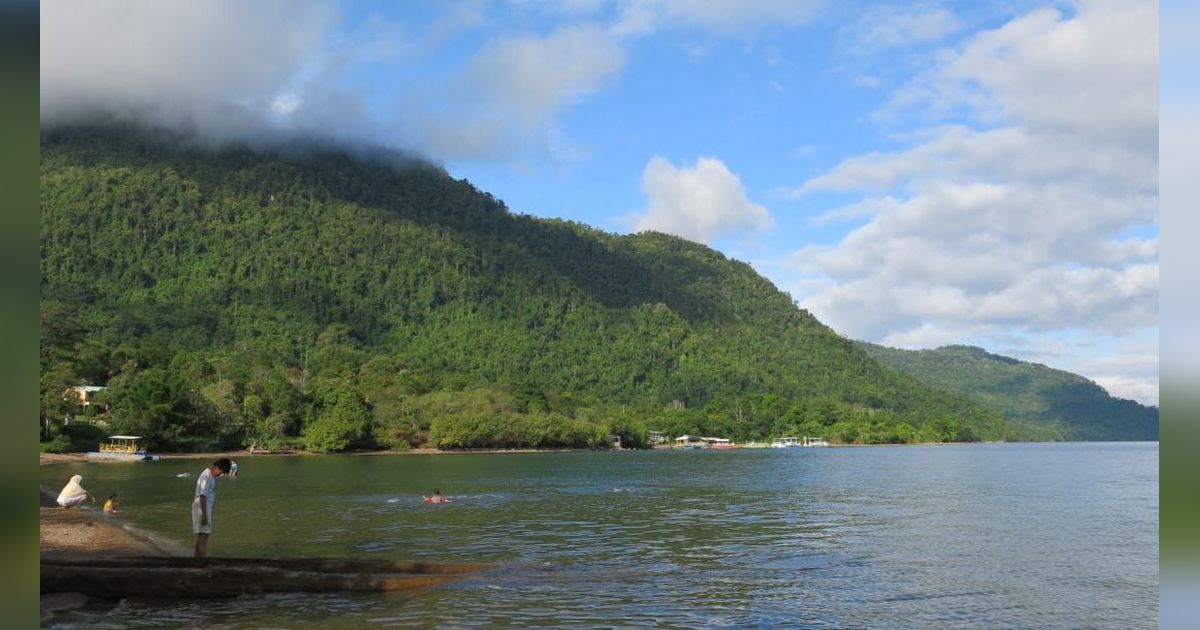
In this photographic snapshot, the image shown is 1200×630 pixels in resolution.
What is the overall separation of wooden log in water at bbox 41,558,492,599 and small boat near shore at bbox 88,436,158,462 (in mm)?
85529

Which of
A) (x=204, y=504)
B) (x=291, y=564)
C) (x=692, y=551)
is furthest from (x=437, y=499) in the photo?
(x=291, y=564)

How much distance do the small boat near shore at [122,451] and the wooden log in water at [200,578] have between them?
85529 mm

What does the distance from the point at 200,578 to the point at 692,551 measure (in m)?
15.8

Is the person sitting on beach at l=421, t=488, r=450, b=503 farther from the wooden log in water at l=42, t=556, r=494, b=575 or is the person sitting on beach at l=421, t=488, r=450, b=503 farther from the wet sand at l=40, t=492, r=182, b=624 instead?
the wooden log in water at l=42, t=556, r=494, b=575

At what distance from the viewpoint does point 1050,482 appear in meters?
69.4

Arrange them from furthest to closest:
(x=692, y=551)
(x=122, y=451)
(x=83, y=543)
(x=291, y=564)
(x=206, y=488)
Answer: (x=122, y=451) → (x=692, y=551) → (x=83, y=543) → (x=206, y=488) → (x=291, y=564)

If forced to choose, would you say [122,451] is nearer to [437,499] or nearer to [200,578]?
[437,499]

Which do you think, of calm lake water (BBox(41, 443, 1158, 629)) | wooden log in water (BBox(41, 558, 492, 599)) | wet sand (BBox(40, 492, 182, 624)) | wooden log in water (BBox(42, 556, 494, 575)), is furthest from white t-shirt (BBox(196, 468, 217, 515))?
wet sand (BBox(40, 492, 182, 624))

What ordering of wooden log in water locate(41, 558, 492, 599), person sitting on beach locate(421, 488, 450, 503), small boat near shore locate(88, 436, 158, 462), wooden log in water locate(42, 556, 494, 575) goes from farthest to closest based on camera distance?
1. small boat near shore locate(88, 436, 158, 462)
2. person sitting on beach locate(421, 488, 450, 503)
3. wooden log in water locate(42, 556, 494, 575)
4. wooden log in water locate(41, 558, 492, 599)

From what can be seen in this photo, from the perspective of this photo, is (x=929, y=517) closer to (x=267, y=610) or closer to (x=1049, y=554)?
(x=1049, y=554)

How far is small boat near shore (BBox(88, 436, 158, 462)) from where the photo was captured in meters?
90.8

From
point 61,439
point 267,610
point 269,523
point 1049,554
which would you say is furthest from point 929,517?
point 61,439

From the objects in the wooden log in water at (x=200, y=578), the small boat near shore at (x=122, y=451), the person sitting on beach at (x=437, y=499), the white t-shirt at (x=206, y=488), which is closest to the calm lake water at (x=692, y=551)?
the wooden log in water at (x=200, y=578)

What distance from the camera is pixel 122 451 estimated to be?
3738 inches
